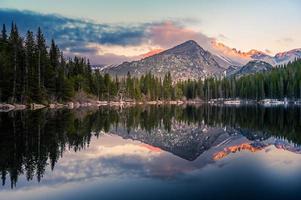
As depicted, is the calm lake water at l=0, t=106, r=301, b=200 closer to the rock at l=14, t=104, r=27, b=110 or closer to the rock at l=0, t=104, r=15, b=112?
the rock at l=0, t=104, r=15, b=112

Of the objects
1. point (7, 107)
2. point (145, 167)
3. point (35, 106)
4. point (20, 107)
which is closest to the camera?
point (145, 167)

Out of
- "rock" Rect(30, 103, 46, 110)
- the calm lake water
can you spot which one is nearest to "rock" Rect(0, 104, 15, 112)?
"rock" Rect(30, 103, 46, 110)

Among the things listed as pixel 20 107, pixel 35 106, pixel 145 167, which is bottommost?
pixel 145 167

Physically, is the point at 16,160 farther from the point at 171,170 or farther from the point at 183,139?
the point at 183,139

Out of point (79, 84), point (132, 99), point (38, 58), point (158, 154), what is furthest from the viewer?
point (132, 99)

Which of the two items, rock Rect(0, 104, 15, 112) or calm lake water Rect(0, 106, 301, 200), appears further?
rock Rect(0, 104, 15, 112)

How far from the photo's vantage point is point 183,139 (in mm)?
37469

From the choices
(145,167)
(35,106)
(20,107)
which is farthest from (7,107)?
(145,167)

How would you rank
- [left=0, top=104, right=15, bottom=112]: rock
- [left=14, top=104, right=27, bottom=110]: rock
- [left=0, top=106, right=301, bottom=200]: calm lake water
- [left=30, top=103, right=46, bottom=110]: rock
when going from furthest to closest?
[left=30, top=103, right=46, bottom=110]: rock → [left=14, top=104, right=27, bottom=110]: rock → [left=0, top=104, right=15, bottom=112]: rock → [left=0, top=106, right=301, bottom=200]: calm lake water

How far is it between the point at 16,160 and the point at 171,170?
9.49 metres

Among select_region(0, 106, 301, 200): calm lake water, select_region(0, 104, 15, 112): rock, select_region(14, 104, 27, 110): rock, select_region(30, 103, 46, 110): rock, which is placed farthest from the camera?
select_region(30, 103, 46, 110): rock

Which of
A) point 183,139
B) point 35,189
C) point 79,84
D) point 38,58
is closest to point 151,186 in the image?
point 35,189

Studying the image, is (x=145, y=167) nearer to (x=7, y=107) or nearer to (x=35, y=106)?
(x=7, y=107)

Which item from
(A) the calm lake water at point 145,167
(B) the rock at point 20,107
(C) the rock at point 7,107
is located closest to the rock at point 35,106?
(B) the rock at point 20,107
